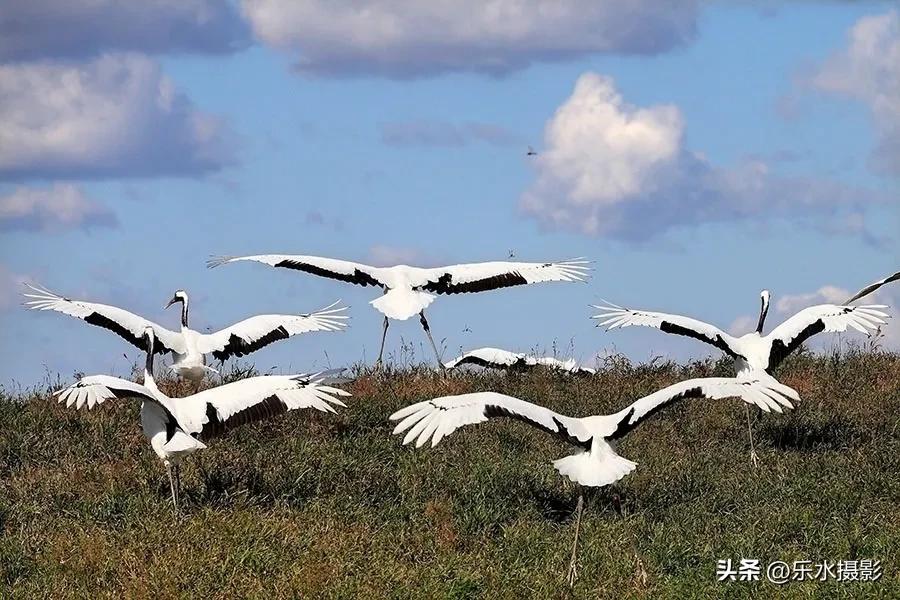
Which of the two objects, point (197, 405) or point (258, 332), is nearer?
point (197, 405)

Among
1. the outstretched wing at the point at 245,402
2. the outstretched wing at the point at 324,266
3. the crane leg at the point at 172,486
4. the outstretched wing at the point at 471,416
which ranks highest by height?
the outstretched wing at the point at 324,266

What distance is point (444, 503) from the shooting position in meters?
10.1

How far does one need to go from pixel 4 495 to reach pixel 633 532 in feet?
16.1

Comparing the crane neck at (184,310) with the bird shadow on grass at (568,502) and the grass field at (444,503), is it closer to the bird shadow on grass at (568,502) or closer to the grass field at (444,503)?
the grass field at (444,503)

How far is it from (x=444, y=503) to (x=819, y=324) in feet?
15.4

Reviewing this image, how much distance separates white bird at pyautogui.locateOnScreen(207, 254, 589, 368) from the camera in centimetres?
1498

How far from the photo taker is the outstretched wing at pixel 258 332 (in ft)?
42.5

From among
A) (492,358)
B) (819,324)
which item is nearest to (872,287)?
(819,324)

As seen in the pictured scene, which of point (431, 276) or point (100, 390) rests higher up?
point (431, 276)

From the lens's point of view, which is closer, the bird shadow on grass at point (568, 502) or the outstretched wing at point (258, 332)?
the bird shadow on grass at point (568, 502)

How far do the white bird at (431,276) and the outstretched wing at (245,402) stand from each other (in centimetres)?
426
